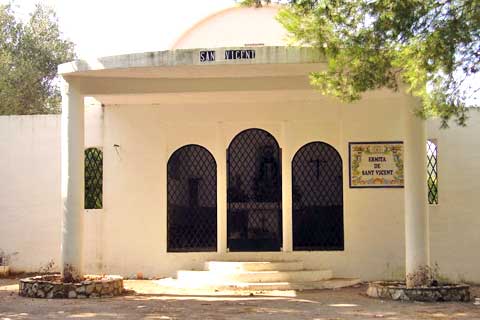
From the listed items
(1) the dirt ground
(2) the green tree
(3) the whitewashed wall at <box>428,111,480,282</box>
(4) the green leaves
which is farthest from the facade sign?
(2) the green tree

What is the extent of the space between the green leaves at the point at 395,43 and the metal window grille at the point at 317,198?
482 centimetres

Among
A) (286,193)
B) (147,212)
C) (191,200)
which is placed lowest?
(147,212)

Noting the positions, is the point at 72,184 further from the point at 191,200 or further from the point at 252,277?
the point at 252,277

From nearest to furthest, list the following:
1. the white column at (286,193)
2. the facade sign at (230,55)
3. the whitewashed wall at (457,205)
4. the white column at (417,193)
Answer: the facade sign at (230,55)
the white column at (417,193)
the whitewashed wall at (457,205)
the white column at (286,193)

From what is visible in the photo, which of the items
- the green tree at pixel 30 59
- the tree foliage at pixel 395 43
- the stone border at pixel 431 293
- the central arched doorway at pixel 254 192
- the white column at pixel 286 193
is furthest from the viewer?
the green tree at pixel 30 59

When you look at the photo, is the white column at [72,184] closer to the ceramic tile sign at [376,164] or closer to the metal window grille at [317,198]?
the metal window grille at [317,198]

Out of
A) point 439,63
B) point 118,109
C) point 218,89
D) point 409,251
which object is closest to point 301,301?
point 409,251

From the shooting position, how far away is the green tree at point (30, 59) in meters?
21.8

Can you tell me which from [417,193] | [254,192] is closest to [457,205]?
[417,193]

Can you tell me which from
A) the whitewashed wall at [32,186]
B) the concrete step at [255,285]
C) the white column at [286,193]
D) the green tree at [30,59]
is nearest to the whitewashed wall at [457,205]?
the concrete step at [255,285]

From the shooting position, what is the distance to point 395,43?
7.95 m

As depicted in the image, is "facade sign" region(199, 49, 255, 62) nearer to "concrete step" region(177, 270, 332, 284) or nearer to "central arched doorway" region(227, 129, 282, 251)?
"central arched doorway" region(227, 129, 282, 251)

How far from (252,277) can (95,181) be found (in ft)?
12.9

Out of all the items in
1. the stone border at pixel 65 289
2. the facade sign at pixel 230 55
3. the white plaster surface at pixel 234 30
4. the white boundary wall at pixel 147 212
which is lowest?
the stone border at pixel 65 289
